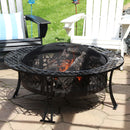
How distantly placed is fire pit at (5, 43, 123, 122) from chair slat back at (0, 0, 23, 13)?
1.94 m

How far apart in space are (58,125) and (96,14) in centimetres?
272

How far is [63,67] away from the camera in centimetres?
193

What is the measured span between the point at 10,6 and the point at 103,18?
1.85m

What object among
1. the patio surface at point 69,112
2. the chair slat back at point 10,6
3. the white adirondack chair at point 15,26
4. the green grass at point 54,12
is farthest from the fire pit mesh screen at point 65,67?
the green grass at point 54,12

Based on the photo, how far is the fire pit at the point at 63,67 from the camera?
1.82 m

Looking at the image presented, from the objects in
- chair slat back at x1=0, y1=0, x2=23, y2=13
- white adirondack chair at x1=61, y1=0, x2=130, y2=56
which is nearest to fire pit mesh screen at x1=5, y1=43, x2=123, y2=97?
white adirondack chair at x1=61, y1=0, x2=130, y2=56

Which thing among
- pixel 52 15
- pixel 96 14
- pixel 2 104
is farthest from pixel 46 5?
A: pixel 2 104

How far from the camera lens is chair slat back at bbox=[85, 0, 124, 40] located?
12.5 ft

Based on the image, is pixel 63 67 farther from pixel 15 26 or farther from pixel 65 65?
pixel 15 26

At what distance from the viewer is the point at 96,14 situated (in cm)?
398

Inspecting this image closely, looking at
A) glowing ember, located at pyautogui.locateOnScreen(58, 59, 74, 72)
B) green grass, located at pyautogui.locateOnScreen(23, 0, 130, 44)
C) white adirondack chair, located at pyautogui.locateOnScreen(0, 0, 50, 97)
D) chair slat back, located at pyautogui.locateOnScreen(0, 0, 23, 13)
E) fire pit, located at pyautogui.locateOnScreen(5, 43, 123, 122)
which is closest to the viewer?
fire pit, located at pyautogui.locateOnScreen(5, 43, 123, 122)

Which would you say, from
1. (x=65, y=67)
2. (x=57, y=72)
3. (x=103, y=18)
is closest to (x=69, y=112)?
(x=65, y=67)

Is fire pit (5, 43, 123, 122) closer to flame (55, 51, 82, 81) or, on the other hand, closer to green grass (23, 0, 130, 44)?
flame (55, 51, 82, 81)

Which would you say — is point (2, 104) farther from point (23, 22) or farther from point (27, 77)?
point (23, 22)
